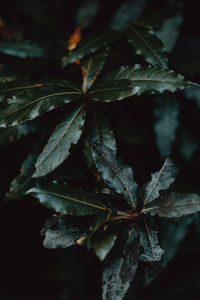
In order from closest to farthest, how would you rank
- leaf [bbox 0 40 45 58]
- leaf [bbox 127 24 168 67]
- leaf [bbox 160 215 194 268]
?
leaf [bbox 127 24 168 67]
leaf [bbox 0 40 45 58]
leaf [bbox 160 215 194 268]

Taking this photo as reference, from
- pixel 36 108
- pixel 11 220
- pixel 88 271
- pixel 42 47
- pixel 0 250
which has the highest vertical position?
pixel 42 47

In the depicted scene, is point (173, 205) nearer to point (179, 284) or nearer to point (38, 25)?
point (179, 284)

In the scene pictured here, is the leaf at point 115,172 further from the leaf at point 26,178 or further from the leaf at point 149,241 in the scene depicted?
the leaf at point 26,178

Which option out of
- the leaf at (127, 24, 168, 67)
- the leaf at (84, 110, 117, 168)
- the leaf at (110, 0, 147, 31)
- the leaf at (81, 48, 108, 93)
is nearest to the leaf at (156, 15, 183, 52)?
the leaf at (110, 0, 147, 31)

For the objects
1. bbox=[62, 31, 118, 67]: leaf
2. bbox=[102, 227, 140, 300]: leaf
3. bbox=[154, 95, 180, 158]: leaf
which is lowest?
bbox=[102, 227, 140, 300]: leaf

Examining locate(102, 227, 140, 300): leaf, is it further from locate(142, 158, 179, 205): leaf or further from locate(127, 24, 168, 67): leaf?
locate(127, 24, 168, 67): leaf

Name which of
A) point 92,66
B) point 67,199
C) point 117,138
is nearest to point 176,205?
point 67,199

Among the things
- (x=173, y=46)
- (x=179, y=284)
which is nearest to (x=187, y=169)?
(x=173, y=46)
